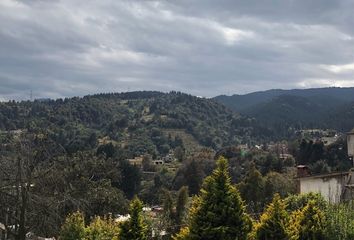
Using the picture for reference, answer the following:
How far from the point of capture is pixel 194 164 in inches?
3187

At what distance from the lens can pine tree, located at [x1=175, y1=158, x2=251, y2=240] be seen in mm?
14570

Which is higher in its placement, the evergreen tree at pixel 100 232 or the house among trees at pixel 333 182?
the house among trees at pixel 333 182

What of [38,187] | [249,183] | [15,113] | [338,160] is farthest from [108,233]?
[15,113]

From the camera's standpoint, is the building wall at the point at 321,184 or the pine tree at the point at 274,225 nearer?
the pine tree at the point at 274,225

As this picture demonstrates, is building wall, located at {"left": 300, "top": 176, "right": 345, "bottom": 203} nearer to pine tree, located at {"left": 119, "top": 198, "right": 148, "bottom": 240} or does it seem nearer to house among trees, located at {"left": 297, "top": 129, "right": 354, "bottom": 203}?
house among trees, located at {"left": 297, "top": 129, "right": 354, "bottom": 203}

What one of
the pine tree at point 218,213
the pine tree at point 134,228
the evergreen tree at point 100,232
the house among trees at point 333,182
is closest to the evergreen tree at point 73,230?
the evergreen tree at point 100,232

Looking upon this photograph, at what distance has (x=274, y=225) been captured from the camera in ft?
48.9

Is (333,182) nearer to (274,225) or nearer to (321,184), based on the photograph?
(321,184)

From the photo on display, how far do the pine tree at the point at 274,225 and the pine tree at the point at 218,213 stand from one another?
43 centimetres

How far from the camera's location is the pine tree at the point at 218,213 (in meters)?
14.6

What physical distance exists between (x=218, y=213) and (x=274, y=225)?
165 cm

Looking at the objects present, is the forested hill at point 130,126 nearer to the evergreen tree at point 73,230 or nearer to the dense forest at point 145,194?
the dense forest at point 145,194

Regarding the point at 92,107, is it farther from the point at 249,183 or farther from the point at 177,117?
the point at 249,183

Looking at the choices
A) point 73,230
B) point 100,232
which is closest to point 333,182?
point 100,232
